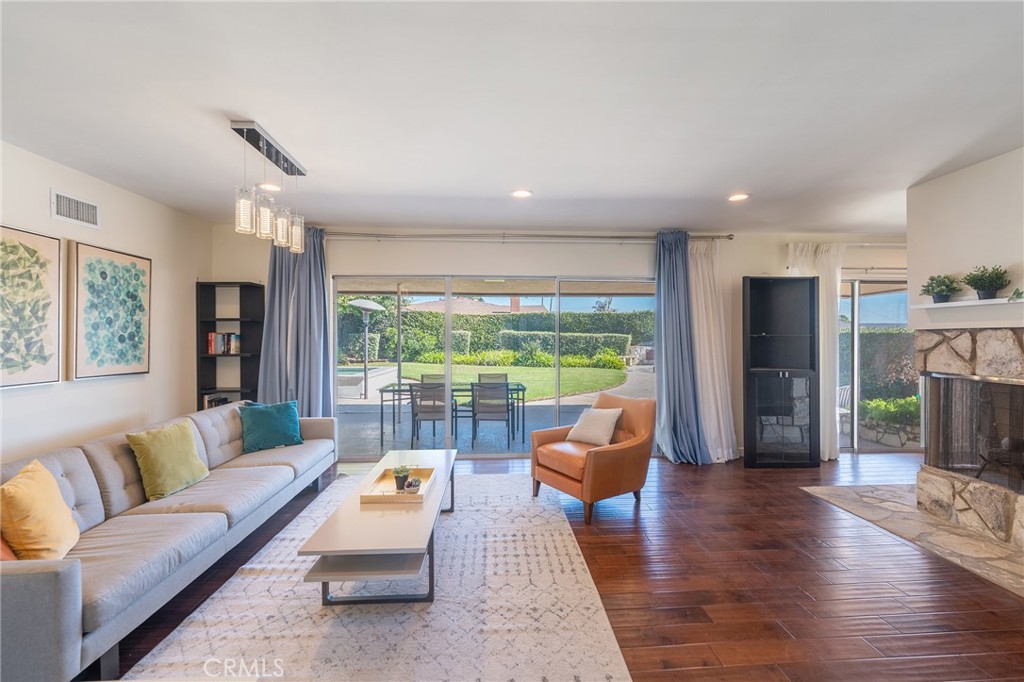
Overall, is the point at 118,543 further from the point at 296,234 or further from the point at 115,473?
the point at 296,234

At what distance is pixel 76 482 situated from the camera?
2246mm

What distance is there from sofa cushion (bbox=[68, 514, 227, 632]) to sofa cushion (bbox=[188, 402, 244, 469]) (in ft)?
3.03

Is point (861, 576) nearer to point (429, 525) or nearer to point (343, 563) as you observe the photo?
point (429, 525)

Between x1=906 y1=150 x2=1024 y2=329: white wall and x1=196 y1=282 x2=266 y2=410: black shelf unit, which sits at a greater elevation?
x1=906 y1=150 x2=1024 y2=329: white wall

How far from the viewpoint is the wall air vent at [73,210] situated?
293 cm

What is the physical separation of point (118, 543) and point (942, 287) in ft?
17.2

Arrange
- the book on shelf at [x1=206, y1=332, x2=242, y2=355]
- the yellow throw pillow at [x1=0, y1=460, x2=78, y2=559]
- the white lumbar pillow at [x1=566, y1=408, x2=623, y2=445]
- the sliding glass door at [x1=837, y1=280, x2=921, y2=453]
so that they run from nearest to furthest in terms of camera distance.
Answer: the yellow throw pillow at [x1=0, y1=460, x2=78, y2=559] < the white lumbar pillow at [x1=566, y1=408, x2=623, y2=445] < the book on shelf at [x1=206, y1=332, x2=242, y2=355] < the sliding glass door at [x1=837, y1=280, x2=921, y2=453]

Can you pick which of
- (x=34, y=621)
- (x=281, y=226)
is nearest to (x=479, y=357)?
(x=281, y=226)

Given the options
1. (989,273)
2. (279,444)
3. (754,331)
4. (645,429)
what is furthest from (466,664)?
(754,331)

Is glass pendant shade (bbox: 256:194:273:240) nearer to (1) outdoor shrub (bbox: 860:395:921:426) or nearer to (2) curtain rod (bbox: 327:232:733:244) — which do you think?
(2) curtain rod (bbox: 327:232:733:244)

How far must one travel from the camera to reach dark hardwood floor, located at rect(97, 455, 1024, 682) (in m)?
1.84

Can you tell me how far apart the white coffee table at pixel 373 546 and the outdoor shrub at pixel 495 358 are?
2.51 metres

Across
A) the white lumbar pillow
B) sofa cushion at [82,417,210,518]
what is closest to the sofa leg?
sofa cushion at [82,417,210,518]

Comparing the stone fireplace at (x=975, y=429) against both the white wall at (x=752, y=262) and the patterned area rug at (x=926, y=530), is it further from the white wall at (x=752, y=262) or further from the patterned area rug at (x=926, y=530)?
the white wall at (x=752, y=262)
